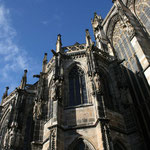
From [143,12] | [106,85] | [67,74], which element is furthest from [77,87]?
[143,12]

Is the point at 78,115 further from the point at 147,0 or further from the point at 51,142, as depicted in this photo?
the point at 147,0

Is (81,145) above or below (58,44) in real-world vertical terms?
below

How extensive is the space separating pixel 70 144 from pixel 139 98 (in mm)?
5731

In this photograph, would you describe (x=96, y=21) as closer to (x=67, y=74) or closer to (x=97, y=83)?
(x=67, y=74)

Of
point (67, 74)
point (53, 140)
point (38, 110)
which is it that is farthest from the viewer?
point (67, 74)

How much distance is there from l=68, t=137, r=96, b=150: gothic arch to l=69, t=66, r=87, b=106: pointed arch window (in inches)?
95.1

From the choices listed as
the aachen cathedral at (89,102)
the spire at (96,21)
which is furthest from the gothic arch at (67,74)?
the spire at (96,21)

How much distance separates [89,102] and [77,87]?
1481mm

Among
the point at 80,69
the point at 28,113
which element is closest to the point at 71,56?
the point at 80,69

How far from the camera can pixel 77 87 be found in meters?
12.8

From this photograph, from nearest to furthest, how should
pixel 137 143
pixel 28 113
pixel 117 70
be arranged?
pixel 137 143
pixel 117 70
pixel 28 113

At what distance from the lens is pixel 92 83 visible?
38.7 feet

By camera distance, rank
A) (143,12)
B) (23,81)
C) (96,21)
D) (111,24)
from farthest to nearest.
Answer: (96,21) < (111,24) < (23,81) < (143,12)

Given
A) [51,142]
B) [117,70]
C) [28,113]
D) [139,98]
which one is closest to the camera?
[51,142]
